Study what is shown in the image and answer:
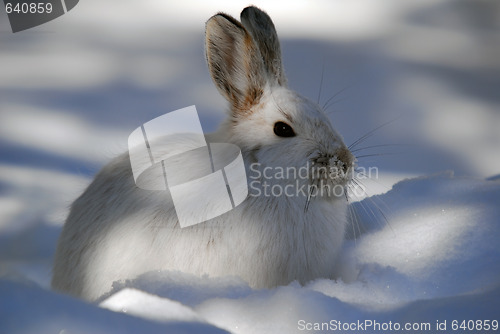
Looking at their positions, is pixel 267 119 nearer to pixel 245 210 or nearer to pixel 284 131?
pixel 284 131

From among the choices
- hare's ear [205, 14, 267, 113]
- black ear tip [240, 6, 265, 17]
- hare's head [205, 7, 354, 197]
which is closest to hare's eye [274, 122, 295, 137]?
hare's head [205, 7, 354, 197]

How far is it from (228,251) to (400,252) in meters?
0.59

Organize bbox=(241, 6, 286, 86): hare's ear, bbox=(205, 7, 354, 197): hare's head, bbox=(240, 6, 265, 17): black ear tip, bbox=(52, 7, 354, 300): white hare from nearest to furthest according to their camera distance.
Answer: bbox=(52, 7, 354, 300): white hare
bbox=(205, 7, 354, 197): hare's head
bbox=(241, 6, 286, 86): hare's ear
bbox=(240, 6, 265, 17): black ear tip

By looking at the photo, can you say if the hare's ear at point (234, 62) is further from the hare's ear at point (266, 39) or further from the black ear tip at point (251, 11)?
the black ear tip at point (251, 11)

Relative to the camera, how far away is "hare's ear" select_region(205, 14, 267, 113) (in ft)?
6.01

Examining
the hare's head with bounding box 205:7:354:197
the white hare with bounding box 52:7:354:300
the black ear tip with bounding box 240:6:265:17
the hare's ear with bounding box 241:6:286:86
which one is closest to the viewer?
the white hare with bounding box 52:7:354:300

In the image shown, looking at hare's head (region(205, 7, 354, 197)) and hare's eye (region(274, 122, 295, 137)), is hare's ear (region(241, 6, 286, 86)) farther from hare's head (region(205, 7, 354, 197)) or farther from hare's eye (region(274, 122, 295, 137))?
hare's eye (region(274, 122, 295, 137))

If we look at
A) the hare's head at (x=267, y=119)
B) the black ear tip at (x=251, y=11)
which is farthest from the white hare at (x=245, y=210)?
the black ear tip at (x=251, y=11)

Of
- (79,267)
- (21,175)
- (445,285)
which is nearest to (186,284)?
(79,267)

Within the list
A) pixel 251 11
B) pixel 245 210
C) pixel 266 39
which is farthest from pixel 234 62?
pixel 245 210

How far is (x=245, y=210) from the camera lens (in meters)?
1.75

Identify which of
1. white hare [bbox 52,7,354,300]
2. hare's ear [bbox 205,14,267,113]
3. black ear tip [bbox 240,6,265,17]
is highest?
black ear tip [bbox 240,6,265,17]

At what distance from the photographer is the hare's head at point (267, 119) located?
181cm

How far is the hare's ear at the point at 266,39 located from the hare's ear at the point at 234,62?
8 cm
